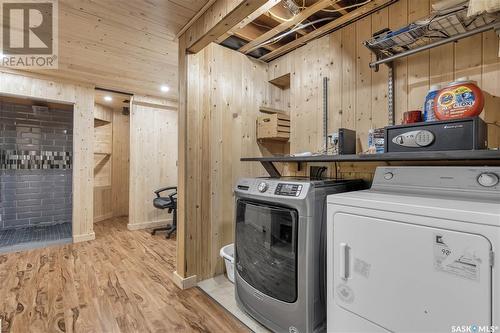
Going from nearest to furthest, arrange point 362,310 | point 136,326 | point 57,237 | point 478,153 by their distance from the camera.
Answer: point 478,153 → point 362,310 → point 136,326 → point 57,237

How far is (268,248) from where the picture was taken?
1597mm

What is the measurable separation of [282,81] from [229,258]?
6.27 feet

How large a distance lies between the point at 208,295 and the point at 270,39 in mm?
2306

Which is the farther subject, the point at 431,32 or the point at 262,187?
the point at 262,187

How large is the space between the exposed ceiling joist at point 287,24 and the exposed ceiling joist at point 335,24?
0.23 m

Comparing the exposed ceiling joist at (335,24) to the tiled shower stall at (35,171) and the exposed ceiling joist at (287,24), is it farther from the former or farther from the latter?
the tiled shower stall at (35,171)

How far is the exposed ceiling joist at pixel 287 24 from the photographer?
5.68 ft

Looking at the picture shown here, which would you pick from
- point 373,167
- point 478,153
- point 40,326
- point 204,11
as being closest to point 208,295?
point 40,326

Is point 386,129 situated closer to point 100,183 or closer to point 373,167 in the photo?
point 373,167

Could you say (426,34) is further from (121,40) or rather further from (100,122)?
(100,122)

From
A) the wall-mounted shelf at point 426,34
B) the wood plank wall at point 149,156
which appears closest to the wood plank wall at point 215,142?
the wall-mounted shelf at point 426,34

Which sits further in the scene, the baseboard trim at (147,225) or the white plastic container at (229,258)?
the baseboard trim at (147,225)

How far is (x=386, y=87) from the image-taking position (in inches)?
70.9

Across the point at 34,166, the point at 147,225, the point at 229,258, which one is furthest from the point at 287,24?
the point at 34,166
